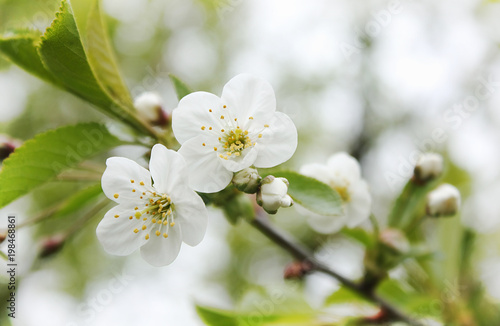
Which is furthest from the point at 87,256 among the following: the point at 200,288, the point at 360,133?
the point at 360,133

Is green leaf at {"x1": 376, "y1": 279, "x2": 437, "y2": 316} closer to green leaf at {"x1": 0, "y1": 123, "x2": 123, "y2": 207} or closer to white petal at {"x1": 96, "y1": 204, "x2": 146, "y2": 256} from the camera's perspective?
white petal at {"x1": 96, "y1": 204, "x2": 146, "y2": 256}

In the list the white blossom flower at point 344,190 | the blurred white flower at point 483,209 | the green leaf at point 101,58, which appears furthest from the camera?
the blurred white flower at point 483,209

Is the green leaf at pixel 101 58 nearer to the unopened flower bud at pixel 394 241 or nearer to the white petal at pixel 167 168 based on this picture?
the white petal at pixel 167 168

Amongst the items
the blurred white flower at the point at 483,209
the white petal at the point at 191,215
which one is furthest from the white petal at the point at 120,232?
the blurred white flower at the point at 483,209

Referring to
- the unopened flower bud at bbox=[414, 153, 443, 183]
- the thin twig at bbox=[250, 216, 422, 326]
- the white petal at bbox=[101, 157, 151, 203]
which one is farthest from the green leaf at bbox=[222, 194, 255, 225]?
the unopened flower bud at bbox=[414, 153, 443, 183]

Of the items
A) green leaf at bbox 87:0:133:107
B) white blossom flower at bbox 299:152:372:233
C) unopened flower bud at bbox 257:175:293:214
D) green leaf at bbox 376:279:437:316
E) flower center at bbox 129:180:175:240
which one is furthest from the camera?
green leaf at bbox 376:279:437:316

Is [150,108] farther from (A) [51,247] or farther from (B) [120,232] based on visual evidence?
(A) [51,247]

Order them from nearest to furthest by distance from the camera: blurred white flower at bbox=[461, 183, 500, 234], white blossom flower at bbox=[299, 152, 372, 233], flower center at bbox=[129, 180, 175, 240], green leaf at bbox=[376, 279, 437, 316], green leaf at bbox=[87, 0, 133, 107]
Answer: flower center at bbox=[129, 180, 175, 240] < green leaf at bbox=[87, 0, 133, 107] < white blossom flower at bbox=[299, 152, 372, 233] < green leaf at bbox=[376, 279, 437, 316] < blurred white flower at bbox=[461, 183, 500, 234]

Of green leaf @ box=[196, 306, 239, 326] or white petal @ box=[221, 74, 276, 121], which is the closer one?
white petal @ box=[221, 74, 276, 121]
